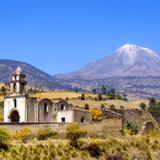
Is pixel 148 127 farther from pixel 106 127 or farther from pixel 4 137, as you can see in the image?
pixel 4 137

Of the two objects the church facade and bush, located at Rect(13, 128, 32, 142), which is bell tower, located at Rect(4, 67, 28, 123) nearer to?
the church facade

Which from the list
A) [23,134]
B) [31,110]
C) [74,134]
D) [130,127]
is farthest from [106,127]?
[74,134]

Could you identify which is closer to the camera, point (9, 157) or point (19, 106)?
point (9, 157)

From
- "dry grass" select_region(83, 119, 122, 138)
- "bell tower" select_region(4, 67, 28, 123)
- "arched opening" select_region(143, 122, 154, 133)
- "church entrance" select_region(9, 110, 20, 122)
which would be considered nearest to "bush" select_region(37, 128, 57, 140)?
"dry grass" select_region(83, 119, 122, 138)

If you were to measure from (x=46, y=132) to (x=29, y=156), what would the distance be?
1114 centimetres

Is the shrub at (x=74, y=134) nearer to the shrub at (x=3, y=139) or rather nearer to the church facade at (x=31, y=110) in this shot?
the shrub at (x=3, y=139)

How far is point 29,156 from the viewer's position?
149ft

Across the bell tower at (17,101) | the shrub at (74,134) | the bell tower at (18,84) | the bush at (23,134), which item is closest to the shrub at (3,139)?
the shrub at (74,134)

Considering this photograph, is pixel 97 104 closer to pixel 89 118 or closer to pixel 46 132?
pixel 89 118

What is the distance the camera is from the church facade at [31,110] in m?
69.4

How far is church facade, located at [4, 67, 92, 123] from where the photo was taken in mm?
69438

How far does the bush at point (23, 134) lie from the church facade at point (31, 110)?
8567mm

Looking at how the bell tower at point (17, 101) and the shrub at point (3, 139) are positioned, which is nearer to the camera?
the shrub at point (3, 139)

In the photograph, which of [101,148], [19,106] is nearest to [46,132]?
[101,148]
